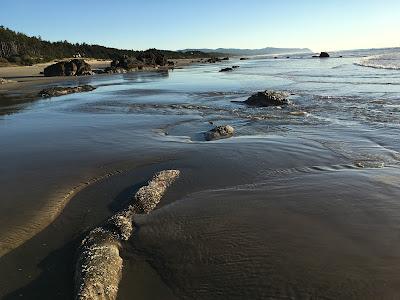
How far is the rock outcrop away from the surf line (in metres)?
45.1

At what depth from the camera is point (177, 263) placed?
183 inches

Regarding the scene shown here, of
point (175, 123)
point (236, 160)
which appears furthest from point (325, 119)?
point (236, 160)

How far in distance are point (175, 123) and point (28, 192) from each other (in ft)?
22.9

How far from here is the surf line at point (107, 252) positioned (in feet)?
13.7

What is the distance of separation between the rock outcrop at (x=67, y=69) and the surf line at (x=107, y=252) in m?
45.1

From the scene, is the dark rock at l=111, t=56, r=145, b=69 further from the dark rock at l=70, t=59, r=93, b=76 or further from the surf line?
the surf line

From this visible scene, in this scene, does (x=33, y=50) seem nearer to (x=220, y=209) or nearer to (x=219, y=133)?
(x=219, y=133)

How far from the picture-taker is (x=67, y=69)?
48.6 meters

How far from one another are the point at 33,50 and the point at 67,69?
42.4 meters

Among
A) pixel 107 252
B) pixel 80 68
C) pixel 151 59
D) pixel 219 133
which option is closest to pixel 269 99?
pixel 219 133

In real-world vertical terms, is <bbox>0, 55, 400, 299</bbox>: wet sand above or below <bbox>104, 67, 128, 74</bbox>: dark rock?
above

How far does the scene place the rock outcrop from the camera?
4780cm

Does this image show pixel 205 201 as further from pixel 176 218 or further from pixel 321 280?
pixel 321 280

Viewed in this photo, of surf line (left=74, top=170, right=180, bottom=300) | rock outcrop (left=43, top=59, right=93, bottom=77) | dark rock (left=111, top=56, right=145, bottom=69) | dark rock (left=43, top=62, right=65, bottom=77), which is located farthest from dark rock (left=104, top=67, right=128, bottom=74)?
surf line (left=74, top=170, right=180, bottom=300)
